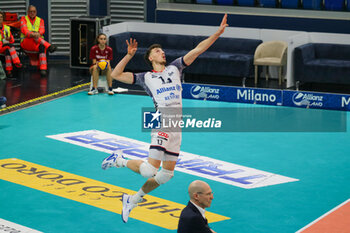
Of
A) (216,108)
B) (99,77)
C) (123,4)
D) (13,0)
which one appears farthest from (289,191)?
(13,0)

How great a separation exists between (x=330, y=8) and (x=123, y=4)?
5971mm

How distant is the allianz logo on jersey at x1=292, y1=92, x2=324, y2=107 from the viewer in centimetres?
1509

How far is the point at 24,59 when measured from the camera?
792 inches

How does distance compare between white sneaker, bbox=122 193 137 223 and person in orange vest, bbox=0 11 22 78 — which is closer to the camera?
white sneaker, bbox=122 193 137 223

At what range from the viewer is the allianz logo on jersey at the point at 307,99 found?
15086mm

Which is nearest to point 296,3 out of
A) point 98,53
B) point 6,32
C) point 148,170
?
point 98,53

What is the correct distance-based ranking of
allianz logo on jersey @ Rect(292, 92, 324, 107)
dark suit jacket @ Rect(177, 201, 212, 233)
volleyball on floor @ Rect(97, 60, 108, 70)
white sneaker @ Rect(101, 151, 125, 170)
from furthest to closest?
volleyball on floor @ Rect(97, 60, 108, 70), allianz logo on jersey @ Rect(292, 92, 324, 107), white sneaker @ Rect(101, 151, 125, 170), dark suit jacket @ Rect(177, 201, 212, 233)

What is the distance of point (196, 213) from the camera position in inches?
246

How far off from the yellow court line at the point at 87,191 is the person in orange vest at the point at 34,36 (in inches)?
303

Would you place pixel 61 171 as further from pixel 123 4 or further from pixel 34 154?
pixel 123 4

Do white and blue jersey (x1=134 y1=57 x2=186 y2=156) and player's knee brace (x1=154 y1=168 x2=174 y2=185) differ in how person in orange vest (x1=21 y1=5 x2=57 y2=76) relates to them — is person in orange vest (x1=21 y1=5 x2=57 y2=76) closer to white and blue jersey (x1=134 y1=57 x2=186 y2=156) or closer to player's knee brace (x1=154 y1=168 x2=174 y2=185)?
white and blue jersey (x1=134 y1=57 x2=186 y2=156)

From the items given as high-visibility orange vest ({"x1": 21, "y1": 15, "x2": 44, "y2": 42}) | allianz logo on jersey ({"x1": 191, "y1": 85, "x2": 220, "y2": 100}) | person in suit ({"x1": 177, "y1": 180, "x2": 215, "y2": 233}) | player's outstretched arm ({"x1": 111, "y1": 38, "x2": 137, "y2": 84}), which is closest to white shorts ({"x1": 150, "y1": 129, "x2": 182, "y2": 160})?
player's outstretched arm ({"x1": 111, "y1": 38, "x2": 137, "y2": 84})

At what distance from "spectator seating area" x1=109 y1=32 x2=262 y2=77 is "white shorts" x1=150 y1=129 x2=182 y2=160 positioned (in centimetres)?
891

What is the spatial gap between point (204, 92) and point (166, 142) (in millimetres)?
7569
